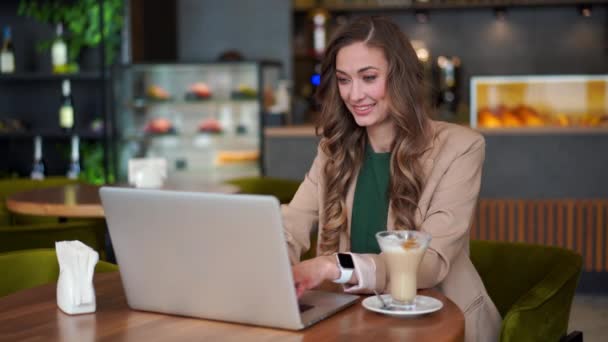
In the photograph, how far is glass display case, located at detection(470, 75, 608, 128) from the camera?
6.61m

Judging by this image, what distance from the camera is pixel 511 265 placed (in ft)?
7.76

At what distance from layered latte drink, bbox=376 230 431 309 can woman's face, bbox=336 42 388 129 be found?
549 millimetres

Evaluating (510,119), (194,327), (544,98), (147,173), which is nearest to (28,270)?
(194,327)

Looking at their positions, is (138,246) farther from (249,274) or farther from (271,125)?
(271,125)

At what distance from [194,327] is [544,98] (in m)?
5.60

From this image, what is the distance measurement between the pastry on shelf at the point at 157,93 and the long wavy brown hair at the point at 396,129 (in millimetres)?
3853

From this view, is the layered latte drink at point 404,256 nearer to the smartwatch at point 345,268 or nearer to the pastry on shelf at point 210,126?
the smartwatch at point 345,268

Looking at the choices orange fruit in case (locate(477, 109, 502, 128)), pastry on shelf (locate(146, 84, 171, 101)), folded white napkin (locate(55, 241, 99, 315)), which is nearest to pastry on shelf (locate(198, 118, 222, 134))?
pastry on shelf (locate(146, 84, 171, 101))

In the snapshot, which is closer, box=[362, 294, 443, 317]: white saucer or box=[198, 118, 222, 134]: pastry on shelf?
box=[362, 294, 443, 317]: white saucer

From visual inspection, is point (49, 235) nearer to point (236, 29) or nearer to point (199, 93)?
point (199, 93)

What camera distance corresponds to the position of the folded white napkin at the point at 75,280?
67.4 inches

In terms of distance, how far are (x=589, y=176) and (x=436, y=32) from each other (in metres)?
3.03

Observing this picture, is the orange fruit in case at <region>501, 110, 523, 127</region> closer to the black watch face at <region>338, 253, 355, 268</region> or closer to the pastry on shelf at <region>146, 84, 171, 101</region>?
the pastry on shelf at <region>146, 84, 171, 101</region>

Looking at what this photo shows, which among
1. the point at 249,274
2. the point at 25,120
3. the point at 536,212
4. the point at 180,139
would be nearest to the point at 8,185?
the point at 180,139
